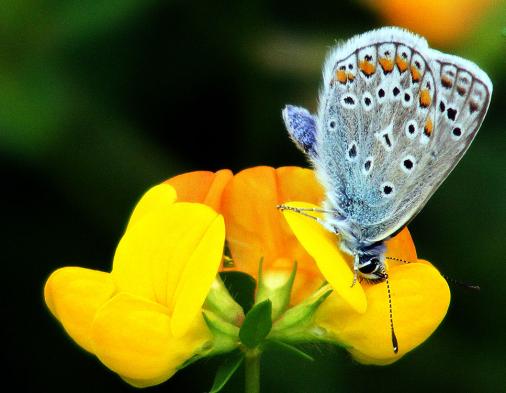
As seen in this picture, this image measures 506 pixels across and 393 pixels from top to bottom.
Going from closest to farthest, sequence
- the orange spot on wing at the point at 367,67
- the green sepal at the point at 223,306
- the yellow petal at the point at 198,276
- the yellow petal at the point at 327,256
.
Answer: the yellow petal at the point at 198,276 → the yellow petal at the point at 327,256 → the green sepal at the point at 223,306 → the orange spot on wing at the point at 367,67

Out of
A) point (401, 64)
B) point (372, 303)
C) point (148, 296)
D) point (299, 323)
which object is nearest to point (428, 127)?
point (401, 64)

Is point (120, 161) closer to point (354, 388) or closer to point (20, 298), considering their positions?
point (20, 298)

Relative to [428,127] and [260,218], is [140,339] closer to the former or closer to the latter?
[260,218]

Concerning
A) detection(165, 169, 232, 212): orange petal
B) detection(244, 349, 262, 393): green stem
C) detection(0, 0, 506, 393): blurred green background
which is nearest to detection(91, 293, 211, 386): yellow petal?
detection(244, 349, 262, 393): green stem

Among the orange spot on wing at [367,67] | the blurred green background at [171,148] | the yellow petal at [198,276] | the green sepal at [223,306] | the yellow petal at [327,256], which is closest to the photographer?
the yellow petal at [198,276]

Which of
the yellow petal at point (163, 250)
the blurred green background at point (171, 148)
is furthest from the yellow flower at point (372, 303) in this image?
the blurred green background at point (171, 148)

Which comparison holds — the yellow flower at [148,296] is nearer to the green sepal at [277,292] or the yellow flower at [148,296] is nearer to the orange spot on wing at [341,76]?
the green sepal at [277,292]
